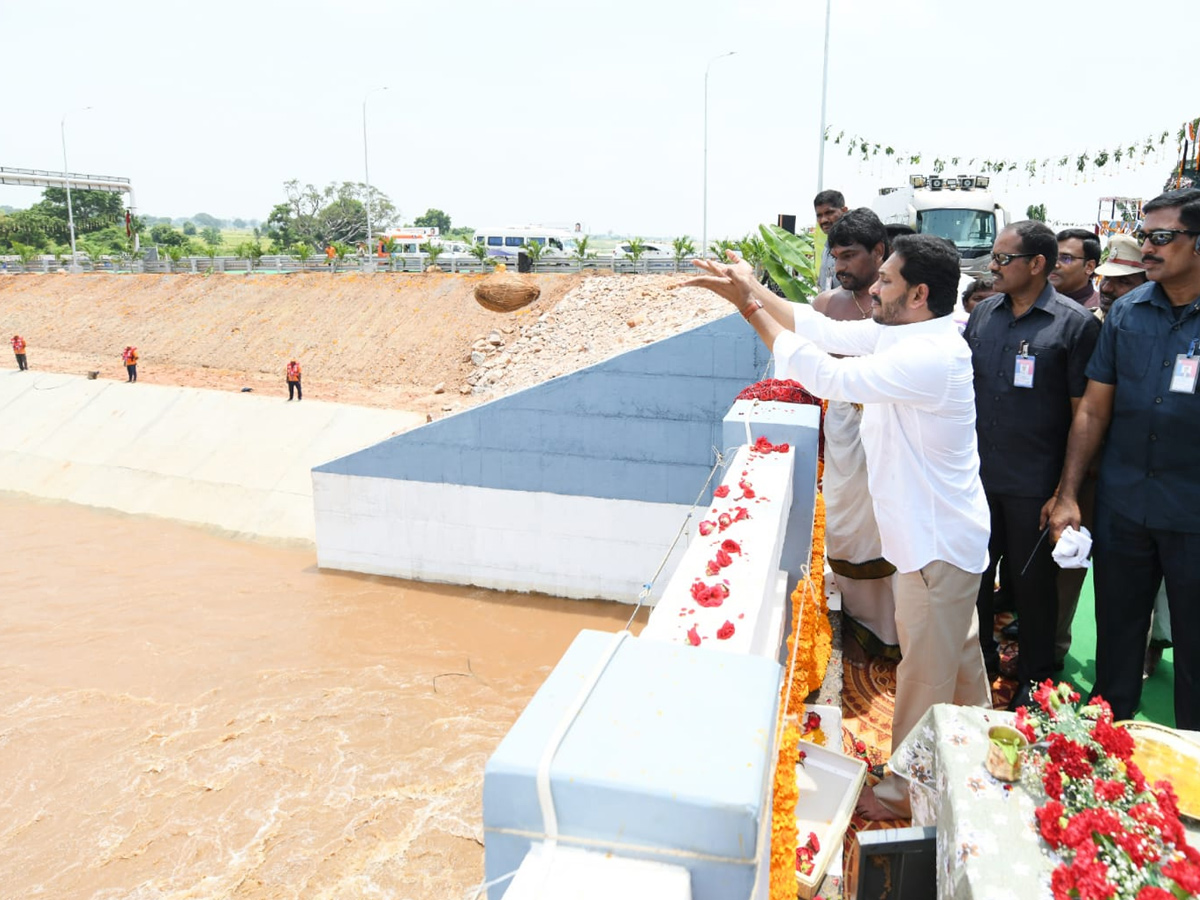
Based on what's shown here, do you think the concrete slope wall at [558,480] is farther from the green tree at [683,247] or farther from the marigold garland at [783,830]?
the green tree at [683,247]

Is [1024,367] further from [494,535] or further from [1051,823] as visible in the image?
[494,535]

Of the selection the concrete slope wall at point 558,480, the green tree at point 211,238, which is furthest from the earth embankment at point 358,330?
the green tree at point 211,238

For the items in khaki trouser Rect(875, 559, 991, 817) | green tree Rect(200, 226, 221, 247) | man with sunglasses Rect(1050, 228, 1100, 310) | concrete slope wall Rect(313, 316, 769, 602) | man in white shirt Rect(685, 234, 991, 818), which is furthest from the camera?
green tree Rect(200, 226, 221, 247)

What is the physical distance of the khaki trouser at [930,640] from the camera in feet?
9.45

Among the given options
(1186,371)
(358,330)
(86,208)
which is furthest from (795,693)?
(86,208)

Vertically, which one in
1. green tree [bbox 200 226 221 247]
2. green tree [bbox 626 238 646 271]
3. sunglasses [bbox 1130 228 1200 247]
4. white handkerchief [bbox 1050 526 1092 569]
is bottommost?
white handkerchief [bbox 1050 526 1092 569]

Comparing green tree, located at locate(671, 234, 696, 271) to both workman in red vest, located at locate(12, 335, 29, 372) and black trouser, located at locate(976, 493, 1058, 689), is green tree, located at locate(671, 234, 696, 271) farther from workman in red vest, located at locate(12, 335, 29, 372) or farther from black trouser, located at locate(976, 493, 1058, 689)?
black trouser, located at locate(976, 493, 1058, 689)

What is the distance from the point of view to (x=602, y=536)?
1165 centimetres

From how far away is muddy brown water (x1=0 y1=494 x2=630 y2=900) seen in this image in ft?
24.8

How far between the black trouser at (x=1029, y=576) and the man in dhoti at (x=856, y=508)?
1.78ft

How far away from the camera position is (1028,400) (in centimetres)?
352

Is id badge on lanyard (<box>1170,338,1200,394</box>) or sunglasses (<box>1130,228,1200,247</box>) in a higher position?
sunglasses (<box>1130,228,1200,247</box>)

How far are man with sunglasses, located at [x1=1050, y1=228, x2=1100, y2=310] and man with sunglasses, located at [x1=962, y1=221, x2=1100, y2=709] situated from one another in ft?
5.63

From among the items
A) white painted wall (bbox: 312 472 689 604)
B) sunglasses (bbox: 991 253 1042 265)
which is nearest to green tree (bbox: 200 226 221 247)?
white painted wall (bbox: 312 472 689 604)
